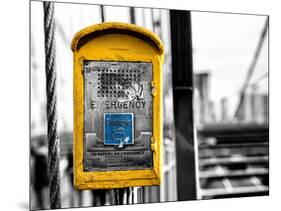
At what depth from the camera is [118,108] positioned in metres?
1.79

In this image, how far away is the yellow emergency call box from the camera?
1734 mm

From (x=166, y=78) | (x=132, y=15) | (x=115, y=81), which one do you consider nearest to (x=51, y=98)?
(x=115, y=81)

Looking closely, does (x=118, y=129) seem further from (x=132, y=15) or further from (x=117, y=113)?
(x=132, y=15)

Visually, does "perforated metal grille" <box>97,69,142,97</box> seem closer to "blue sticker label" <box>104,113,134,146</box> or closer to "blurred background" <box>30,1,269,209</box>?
"blue sticker label" <box>104,113,134,146</box>

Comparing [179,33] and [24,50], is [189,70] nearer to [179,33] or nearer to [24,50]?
[179,33]

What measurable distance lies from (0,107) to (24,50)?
0.26 meters

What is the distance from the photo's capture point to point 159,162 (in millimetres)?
1801

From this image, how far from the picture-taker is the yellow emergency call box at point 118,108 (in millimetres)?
1734

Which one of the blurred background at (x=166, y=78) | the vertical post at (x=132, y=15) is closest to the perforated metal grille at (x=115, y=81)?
the blurred background at (x=166, y=78)

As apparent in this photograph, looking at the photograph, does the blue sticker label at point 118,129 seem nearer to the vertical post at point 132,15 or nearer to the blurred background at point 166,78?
the blurred background at point 166,78

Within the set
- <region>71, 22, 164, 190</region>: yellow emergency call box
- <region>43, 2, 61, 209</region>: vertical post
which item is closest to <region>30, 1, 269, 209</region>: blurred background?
<region>71, 22, 164, 190</region>: yellow emergency call box

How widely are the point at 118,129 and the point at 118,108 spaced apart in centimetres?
8
